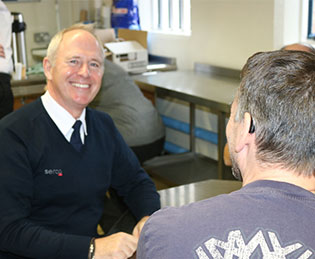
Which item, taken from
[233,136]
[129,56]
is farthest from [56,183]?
[129,56]

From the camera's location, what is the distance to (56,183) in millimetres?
1474

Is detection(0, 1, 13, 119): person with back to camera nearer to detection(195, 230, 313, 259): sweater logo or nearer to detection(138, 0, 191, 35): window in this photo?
detection(138, 0, 191, 35): window

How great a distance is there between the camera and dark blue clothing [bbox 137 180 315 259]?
0.72 meters

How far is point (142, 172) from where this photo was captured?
1.74m

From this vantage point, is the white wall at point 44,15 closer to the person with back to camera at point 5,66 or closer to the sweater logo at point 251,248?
the person with back to camera at point 5,66

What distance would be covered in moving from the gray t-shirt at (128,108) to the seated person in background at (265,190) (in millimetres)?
2213

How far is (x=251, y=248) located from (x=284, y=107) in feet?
0.69

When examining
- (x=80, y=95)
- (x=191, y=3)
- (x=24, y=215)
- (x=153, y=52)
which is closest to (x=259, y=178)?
(x=24, y=215)

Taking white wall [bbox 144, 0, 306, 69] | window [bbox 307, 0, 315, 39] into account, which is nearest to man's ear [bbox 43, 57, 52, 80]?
white wall [bbox 144, 0, 306, 69]

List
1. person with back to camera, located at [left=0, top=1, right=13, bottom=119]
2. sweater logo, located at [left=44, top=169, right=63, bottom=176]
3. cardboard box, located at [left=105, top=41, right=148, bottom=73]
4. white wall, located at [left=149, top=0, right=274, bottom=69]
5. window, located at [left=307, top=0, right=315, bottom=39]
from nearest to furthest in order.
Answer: sweater logo, located at [left=44, top=169, right=63, bottom=176]
person with back to camera, located at [left=0, top=1, right=13, bottom=119]
window, located at [left=307, top=0, right=315, bottom=39]
white wall, located at [left=149, top=0, right=274, bottom=69]
cardboard box, located at [left=105, top=41, right=148, bottom=73]

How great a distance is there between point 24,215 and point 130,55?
101 inches

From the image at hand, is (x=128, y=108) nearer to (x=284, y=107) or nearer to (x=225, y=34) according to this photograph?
(x=225, y=34)

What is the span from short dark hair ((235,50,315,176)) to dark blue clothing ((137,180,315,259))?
51 millimetres

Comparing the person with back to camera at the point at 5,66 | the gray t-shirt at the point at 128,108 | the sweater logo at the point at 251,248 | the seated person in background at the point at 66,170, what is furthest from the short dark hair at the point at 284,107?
the gray t-shirt at the point at 128,108
